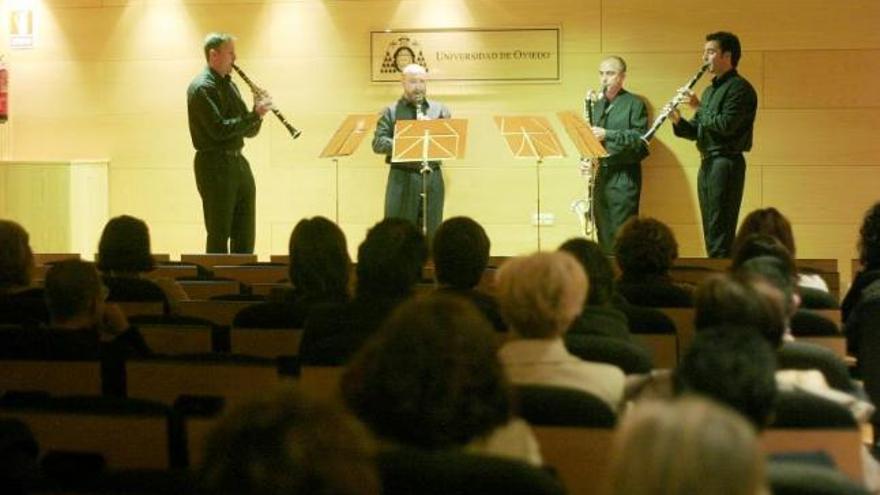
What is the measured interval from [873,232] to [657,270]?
3.93ft

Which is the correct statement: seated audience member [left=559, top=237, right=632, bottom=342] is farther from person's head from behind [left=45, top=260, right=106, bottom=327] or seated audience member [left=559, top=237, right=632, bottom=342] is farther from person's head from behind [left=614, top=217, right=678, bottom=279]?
person's head from behind [left=45, top=260, right=106, bottom=327]

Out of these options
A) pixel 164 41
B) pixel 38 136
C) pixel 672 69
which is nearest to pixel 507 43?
pixel 672 69

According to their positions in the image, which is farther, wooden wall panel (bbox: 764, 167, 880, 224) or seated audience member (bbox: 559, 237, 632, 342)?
wooden wall panel (bbox: 764, 167, 880, 224)

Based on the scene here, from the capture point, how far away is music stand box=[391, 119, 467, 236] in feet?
25.6

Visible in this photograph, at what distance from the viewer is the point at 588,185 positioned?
9.52 m

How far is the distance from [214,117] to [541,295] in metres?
5.60

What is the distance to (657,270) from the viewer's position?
4980 mm

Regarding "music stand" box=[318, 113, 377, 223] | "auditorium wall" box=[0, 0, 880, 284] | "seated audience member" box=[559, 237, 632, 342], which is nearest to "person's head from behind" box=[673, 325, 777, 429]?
"seated audience member" box=[559, 237, 632, 342]

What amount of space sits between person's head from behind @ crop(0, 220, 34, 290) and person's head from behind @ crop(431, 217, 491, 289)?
5.13ft

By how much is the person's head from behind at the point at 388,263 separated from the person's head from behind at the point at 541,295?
0.84 metres

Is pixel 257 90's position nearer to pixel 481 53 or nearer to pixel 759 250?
pixel 481 53

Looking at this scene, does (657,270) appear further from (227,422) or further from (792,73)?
(792,73)

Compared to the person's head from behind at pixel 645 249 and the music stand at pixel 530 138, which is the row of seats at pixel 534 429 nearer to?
the person's head from behind at pixel 645 249

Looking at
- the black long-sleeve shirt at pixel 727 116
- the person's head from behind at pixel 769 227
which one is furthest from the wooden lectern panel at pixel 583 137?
the person's head from behind at pixel 769 227
